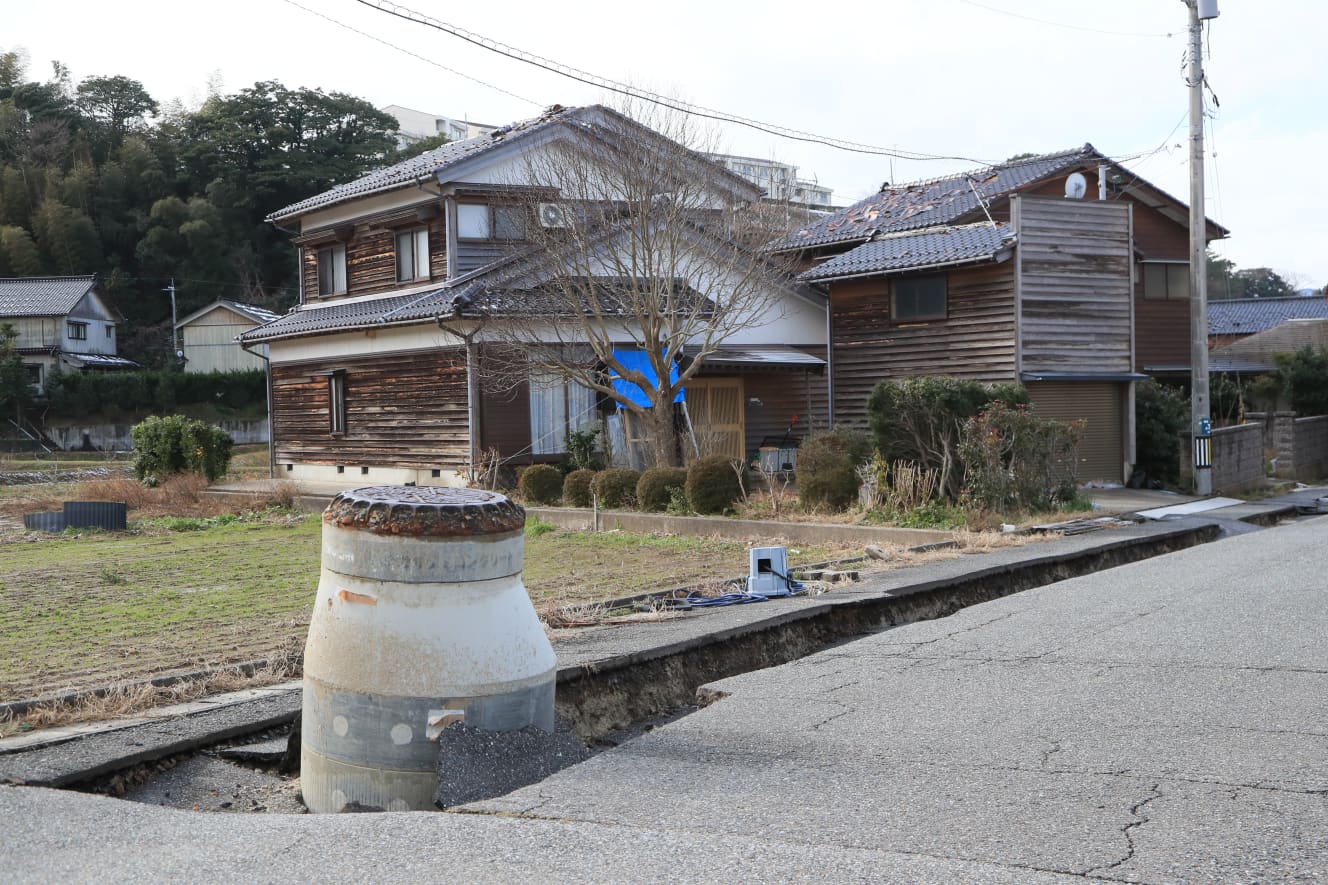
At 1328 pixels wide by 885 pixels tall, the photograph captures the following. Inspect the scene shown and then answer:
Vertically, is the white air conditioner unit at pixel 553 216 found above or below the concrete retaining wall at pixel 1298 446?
above

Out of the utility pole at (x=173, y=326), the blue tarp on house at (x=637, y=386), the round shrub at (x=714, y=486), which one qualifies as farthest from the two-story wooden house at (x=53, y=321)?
the round shrub at (x=714, y=486)

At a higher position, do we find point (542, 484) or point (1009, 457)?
point (1009, 457)

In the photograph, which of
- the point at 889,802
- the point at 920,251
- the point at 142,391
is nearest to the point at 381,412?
the point at 920,251

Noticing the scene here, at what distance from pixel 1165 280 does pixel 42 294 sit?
150ft

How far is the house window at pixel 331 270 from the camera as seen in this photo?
27.0 metres

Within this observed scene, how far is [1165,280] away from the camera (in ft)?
92.1

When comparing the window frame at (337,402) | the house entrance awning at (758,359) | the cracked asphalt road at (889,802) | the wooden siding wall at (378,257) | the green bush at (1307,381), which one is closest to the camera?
the cracked asphalt road at (889,802)

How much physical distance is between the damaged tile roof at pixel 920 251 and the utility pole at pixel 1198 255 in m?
3.02

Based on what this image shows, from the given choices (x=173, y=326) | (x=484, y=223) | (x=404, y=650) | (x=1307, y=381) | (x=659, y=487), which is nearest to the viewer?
(x=404, y=650)

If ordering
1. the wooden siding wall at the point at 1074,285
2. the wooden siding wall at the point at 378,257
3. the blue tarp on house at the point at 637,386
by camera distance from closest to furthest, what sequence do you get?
the blue tarp on house at the point at 637,386 < the wooden siding wall at the point at 1074,285 < the wooden siding wall at the point at 378,257

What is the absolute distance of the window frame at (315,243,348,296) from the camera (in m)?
27.0

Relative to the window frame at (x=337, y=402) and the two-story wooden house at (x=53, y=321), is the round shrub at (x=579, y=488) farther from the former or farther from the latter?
the two-story wooden house at (x=53, y=321)

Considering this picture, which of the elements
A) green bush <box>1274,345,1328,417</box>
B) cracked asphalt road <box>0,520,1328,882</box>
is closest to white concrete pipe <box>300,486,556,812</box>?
cracked asphalt road <box>0,520,1328,882</box>

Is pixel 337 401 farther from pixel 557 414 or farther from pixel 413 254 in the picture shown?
pixel 557 414
